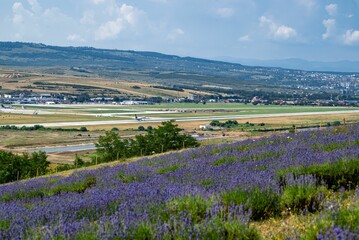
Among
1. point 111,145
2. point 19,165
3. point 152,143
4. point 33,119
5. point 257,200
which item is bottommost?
point 33,119

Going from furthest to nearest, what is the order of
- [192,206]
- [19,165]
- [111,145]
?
[111,145]
[19,165]
[192,206]

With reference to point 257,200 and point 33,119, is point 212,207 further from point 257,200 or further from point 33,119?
point 33,119

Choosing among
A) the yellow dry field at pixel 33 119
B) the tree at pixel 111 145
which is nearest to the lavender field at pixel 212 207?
the tree at pixel 111 145

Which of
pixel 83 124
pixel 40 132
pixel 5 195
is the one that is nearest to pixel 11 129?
pixel 40 132

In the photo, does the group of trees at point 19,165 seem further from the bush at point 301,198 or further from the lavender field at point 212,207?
the bush at point 301,198

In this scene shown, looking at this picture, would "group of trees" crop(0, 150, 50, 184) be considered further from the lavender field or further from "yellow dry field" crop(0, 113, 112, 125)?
"yellow dry field" crop(0, 113, 112, 125)

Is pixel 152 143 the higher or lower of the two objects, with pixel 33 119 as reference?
higher

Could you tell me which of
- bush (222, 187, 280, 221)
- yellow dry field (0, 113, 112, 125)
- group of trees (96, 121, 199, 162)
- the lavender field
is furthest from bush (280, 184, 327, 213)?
yellow dry field (0, 113, 112, 125)

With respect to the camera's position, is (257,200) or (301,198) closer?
(257,200)


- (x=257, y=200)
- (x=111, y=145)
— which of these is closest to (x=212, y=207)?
(x=257, y=200)

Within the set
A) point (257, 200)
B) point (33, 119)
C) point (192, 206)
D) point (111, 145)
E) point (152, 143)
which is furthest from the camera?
point (33, 119)

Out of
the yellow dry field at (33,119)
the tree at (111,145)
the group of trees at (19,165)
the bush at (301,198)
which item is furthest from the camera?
the yellow dry field at (33,119)

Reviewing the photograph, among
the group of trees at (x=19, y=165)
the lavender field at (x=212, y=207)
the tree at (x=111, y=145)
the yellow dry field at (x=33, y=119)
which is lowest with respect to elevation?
the yellow dry field at (x=33, y=119)

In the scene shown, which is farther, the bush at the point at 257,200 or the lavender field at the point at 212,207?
the bush at the point at 257,200
